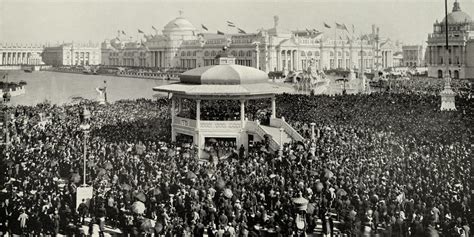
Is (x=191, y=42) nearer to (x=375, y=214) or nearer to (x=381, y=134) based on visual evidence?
(x=381, y=134)

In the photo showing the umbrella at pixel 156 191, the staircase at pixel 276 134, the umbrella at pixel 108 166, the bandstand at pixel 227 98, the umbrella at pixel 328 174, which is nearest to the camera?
the umbrella at pixel 156 191

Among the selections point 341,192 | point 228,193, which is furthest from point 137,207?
point 341,192

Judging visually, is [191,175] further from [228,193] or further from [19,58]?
[19,58]

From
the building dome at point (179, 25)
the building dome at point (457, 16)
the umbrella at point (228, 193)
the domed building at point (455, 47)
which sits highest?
the building dome at point (179, 25)

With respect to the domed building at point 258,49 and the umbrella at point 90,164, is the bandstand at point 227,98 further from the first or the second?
the domed building at point 258,49

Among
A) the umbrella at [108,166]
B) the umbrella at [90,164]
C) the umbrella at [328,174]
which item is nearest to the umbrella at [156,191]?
the umbrella at [108,166]

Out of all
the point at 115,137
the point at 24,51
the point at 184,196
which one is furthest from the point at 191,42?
the point at 184,196

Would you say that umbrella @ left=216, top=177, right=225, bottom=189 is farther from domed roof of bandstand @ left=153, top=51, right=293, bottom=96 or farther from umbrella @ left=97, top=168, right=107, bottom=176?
domed roof of bandstand @ left=153, top=51, right=293, bottom=96

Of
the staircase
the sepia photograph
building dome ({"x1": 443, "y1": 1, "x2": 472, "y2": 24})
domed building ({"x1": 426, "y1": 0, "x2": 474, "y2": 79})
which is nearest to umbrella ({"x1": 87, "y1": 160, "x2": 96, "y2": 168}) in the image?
the sepia photograph
